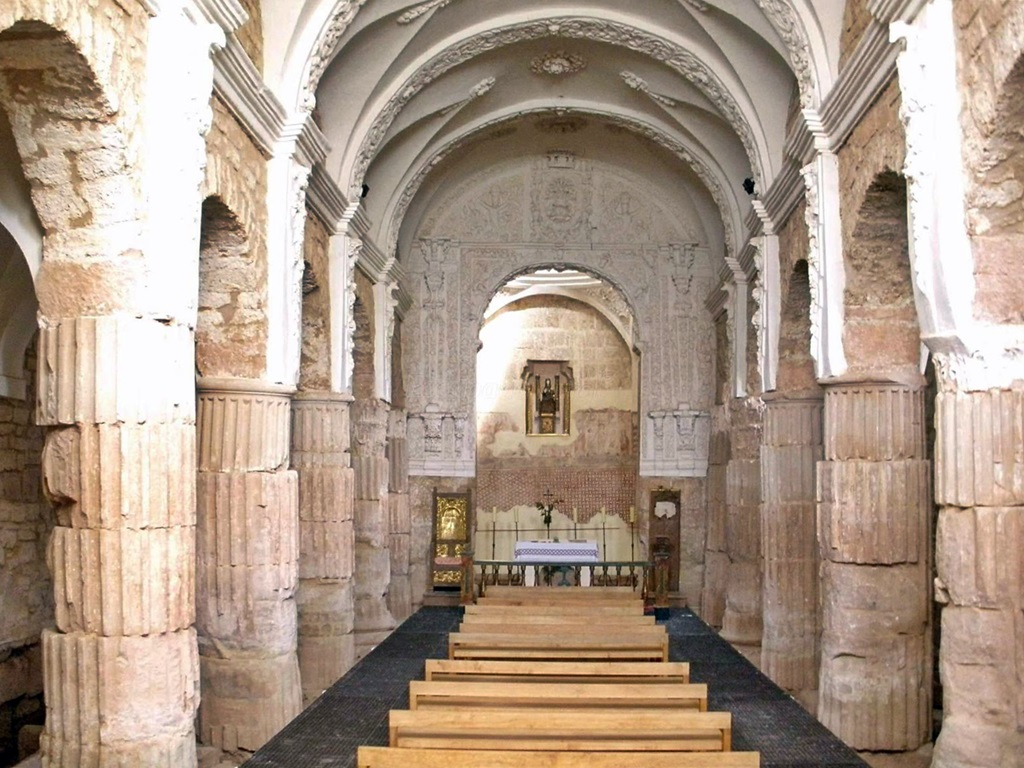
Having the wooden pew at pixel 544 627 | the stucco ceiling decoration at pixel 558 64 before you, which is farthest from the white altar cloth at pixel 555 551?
the wooden pew at pixel 544 627

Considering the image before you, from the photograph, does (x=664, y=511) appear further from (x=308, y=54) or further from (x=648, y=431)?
(x=308, y=54)

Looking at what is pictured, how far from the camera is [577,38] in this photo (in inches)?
508

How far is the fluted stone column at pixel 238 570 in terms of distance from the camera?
830 centimetres

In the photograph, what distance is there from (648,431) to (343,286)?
6.97 m

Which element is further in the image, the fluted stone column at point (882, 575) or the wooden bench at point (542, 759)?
the fluted stone column at point (882, 575)

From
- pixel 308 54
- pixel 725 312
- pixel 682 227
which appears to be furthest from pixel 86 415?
pixel 682 227

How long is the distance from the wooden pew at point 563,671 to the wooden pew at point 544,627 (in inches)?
38.6

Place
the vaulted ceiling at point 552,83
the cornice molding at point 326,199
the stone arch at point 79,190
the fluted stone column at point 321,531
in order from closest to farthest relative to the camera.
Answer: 1. the stone arch at point 79,190
2. the vaulted ceiling at point 552,83
3. the cornice molding at point 326,199
4. the fluted stone column at point 321,531

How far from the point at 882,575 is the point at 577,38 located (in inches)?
298

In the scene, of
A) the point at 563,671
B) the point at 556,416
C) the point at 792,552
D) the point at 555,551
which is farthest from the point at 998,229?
the point at 556,416

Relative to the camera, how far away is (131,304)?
5.88 meters

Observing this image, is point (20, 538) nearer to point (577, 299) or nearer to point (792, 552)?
point (792, 552)

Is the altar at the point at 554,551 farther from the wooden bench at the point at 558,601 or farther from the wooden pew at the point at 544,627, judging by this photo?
the wooden pew at the point at 544,627

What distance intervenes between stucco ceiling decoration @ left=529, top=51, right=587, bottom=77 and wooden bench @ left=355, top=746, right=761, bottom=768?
10.3 m
